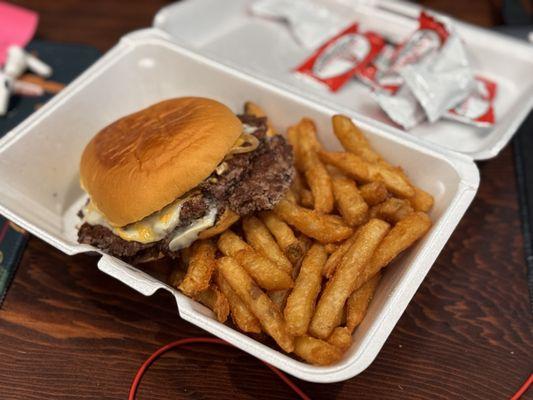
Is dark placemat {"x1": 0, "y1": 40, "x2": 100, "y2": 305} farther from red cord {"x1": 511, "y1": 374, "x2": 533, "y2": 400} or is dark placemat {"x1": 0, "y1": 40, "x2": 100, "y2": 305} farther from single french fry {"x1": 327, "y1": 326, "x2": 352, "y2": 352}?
red cord {"x1": 511, "y1": 374, "x2": 533, "y2": 400}

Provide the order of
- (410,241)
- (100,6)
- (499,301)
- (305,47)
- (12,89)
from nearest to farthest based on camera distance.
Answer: (410,241), (499,301), (12,89), (305,47), (100,6)

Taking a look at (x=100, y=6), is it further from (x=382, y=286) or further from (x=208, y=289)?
(x=382, y=286)

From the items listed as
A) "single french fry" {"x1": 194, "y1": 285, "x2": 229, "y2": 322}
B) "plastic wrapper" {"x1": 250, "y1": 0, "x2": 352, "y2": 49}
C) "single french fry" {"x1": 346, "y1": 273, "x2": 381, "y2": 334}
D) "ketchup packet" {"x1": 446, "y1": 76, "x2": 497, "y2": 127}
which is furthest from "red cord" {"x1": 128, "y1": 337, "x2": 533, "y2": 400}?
"plastic wrapper" {"x1": 250, "y1": 0, "x2": 352, "y2": 49}

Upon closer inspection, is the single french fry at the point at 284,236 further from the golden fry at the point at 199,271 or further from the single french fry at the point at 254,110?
the single french fry at the point at 254,110

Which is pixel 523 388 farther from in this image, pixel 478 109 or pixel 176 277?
pixel 478 109

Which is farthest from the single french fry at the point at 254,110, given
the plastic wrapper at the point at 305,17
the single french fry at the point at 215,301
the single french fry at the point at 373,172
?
the plastic wrapper at the point at 305,17

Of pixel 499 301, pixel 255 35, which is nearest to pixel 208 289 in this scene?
pixel 499 301
